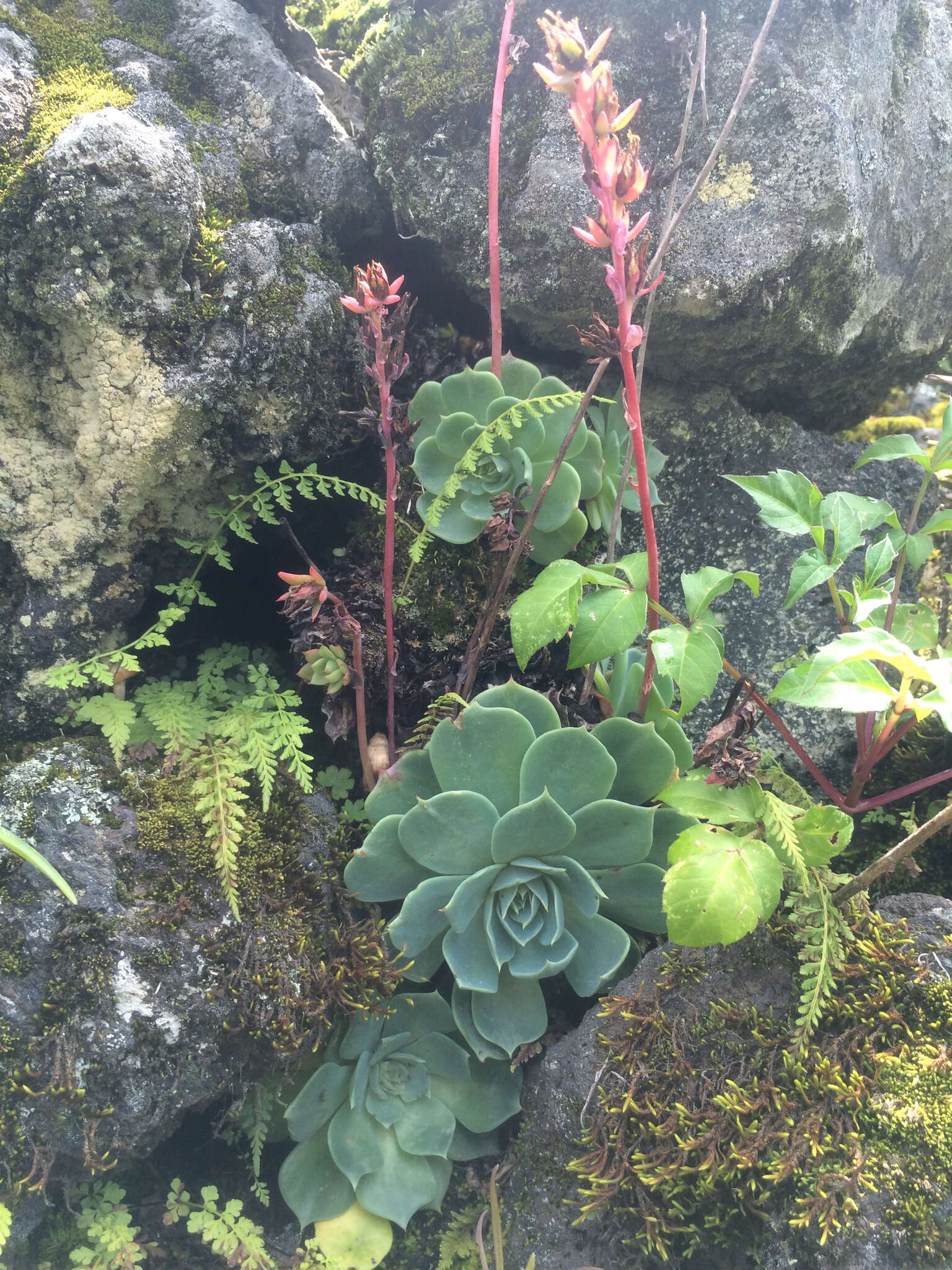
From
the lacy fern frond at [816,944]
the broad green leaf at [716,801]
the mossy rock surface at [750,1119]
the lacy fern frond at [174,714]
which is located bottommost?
the mossy rock surface at [750,1119]

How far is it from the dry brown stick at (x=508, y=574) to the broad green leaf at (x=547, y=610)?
0.92ft

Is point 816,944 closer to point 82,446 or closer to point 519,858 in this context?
point 519,858

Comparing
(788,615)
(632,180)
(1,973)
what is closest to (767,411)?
(788,615)

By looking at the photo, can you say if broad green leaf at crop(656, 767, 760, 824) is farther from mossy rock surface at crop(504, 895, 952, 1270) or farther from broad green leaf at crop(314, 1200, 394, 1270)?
broad green leaf at crop(314, 1200, 394, 1270)

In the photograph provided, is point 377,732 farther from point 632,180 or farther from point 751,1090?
point 632,180

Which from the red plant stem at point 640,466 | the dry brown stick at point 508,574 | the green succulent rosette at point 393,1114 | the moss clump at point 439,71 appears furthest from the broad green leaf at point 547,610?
the moss clump at point 439,71

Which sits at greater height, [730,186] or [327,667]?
[730,186]

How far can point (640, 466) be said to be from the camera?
145 cm

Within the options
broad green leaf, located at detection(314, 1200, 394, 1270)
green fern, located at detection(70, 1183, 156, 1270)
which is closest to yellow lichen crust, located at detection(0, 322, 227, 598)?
green fern, located at detection(70, 1183, 156, 1270)

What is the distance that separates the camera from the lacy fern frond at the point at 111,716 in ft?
5.79

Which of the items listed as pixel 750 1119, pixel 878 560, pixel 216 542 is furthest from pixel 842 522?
pixel 216 542

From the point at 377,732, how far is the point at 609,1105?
104 centimetres

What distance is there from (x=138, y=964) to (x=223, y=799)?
0.37m

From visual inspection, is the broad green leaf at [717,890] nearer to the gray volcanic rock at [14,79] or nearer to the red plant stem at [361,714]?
the red plant stem at [361,714]
